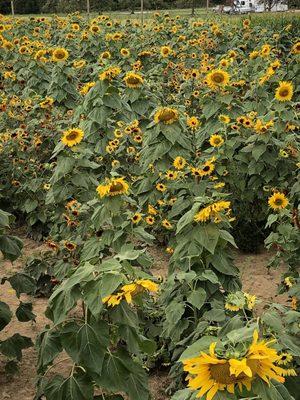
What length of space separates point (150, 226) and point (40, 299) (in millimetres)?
1162

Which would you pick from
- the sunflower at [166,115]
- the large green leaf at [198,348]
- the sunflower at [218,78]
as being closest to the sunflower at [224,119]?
the sunflower at [218,78]

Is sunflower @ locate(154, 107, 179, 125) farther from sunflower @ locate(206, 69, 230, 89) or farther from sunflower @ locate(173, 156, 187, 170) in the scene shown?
sunflower @ locate(206, 69, 230, 89)

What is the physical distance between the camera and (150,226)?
17.1ft

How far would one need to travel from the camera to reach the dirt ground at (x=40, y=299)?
11.2 feet

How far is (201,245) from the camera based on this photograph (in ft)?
10.3

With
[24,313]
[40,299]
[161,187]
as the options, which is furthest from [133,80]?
[24,313]

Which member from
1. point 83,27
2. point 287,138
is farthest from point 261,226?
point 83,27

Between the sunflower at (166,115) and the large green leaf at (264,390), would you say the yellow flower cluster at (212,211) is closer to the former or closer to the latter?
the large green leaf at (264,390)

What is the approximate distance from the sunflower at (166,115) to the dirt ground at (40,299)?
108cm

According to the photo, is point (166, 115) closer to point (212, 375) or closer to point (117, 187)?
point (117, 187)

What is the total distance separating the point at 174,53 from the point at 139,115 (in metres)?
3.74

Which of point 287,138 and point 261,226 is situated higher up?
point 287,138

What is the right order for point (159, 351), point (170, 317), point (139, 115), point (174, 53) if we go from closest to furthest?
point (170, 317) < point (159, 351) < point (139, 115) < point (174, 53)

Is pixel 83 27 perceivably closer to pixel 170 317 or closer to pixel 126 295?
pixel 170 317
